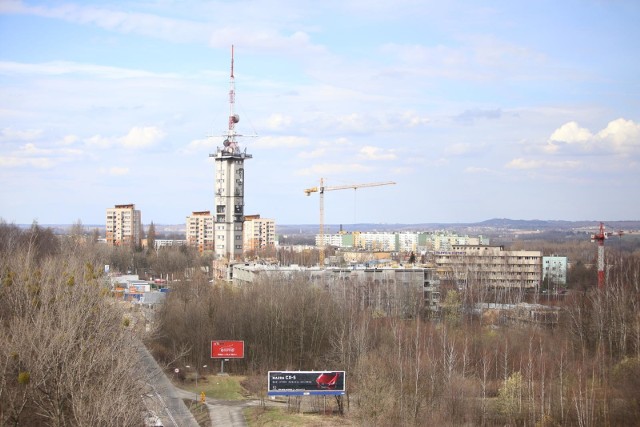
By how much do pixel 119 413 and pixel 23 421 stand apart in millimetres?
3735

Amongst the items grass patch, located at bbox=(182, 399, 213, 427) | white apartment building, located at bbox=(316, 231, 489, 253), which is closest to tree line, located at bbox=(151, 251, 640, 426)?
grass patch, located at bbox=(182, 399, 213, 427)

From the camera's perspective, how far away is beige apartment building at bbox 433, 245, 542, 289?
218ft

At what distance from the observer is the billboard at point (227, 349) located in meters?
33.4

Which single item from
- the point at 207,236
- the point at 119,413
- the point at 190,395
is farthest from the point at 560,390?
the point at 207,236

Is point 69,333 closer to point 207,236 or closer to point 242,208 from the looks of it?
point 242,208

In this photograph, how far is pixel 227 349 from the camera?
3362cm

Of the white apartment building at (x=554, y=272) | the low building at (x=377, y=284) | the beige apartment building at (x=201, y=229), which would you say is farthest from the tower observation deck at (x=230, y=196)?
the beige apartment building at (x=201, y=229)

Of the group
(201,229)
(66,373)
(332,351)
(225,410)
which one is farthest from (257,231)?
(66,373)

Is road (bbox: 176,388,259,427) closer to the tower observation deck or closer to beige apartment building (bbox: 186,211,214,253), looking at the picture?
the tower observation deck

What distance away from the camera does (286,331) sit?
119 ft

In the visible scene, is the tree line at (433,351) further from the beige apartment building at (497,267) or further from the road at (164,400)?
the beige apartment building at (497,267)

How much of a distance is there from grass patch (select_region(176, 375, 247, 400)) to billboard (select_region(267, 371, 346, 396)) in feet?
12.1

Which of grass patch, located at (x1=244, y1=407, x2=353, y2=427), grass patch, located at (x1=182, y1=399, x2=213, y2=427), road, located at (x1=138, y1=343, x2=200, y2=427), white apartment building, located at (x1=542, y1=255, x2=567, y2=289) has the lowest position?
grass patch, located at (x1=182, y1=399, x2=213, y2=427)

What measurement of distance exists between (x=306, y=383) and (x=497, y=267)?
48.4 meters
